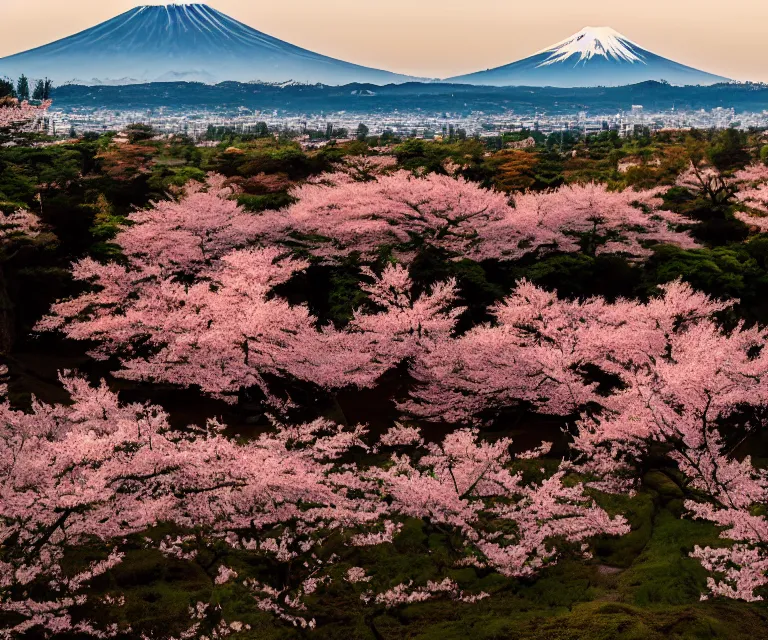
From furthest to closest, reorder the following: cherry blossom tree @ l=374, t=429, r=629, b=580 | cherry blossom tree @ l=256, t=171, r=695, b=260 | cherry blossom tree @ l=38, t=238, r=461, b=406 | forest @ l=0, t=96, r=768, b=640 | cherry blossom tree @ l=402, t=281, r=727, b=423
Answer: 1. cherry blossom tree @ l=256, t=171, r=695, b=260
2. cherry blossom tree @ l=38, t=238, r=461, b=406
3. cherry blossom tree @ l=402, t=281, r=727, b=423
4. cherry blossom tree @ l=374, t=429, r=629, b=580
5. forest @ l=0, t=96, r=768, b=640

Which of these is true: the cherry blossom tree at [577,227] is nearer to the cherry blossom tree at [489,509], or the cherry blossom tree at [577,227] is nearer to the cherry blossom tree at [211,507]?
the cherry blossom tree at [211,507]

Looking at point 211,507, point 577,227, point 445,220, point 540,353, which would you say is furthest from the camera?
point 577,227

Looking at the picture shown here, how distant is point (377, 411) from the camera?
848 inches

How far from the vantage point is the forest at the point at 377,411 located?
11.0m

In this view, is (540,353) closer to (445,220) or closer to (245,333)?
(245,333)

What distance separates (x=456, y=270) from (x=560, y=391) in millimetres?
8084

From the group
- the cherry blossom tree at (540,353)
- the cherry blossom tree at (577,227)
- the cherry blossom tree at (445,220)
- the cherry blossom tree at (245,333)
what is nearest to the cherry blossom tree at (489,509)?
the cherry blossom tree at (540,353)

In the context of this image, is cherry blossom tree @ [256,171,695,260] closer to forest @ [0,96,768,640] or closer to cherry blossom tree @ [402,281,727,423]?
forest @ [0,96,768,640]

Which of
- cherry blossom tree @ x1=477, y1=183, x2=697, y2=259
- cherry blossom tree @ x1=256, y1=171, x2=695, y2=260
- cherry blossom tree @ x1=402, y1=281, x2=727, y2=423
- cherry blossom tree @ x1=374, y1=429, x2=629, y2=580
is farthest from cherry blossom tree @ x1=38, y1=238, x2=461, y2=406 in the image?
cherry blossom tree @ x1=374, y1=429, x2=629, y2=580

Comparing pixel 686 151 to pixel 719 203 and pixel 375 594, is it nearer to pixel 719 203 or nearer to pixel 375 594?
pixel 719 203

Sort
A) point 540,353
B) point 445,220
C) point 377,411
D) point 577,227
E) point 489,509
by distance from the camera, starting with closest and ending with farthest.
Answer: point 489,509 → point 540,353 → point 377,411 → point 445,220 → point 577,227

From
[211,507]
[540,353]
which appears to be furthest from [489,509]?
[540,353]

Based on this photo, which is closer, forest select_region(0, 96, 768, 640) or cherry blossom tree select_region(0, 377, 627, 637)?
cherry blossom tree select_region(0, 377, 627, 637)

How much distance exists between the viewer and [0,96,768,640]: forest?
36.1ft
